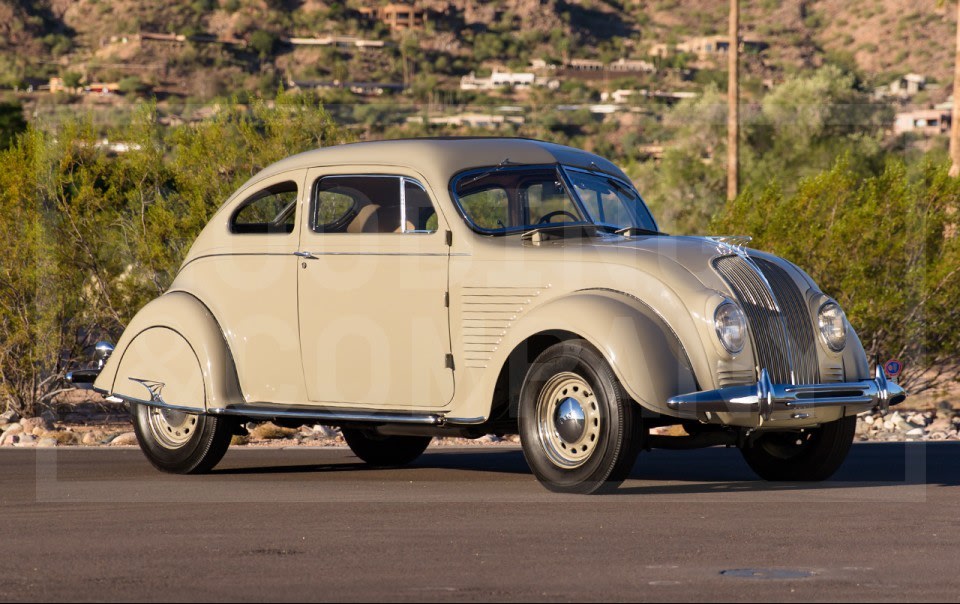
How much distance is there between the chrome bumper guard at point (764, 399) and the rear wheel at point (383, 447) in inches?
145

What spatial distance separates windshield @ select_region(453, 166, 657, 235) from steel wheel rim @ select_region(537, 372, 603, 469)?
133 centimetres

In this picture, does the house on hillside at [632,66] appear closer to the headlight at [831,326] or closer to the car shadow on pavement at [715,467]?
the car shadow on pavement at [715,467]

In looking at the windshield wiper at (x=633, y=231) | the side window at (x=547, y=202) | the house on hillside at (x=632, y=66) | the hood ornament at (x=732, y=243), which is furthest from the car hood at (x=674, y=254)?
the house on hillside at (x=632, y=66)

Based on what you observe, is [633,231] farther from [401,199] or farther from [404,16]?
[404,16]

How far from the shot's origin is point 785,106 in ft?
153

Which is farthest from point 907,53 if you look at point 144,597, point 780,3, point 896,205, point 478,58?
point 144,597

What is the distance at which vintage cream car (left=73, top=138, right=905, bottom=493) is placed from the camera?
853 cm

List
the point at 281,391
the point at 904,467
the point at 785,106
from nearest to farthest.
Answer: the point at 281,391 < the point at 904,467 < the point at 785,106

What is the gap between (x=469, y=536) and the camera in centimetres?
725

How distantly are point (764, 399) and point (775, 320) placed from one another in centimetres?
63

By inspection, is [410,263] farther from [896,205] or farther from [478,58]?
[478,58]

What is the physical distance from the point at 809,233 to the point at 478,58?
3392 inches

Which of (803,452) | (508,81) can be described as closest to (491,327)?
(803,452)

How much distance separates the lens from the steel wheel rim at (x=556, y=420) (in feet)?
28.5
